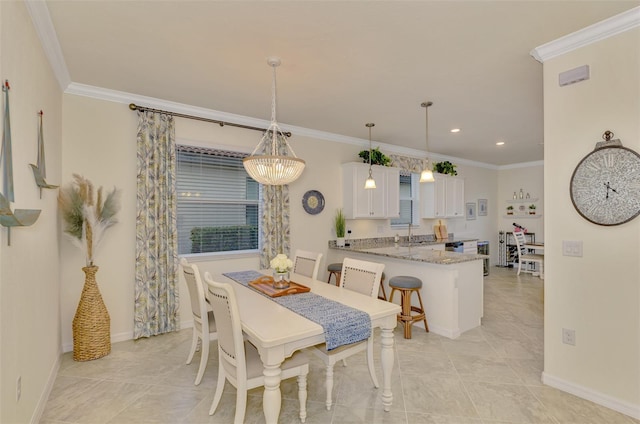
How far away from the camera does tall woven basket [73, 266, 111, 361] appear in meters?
2.98

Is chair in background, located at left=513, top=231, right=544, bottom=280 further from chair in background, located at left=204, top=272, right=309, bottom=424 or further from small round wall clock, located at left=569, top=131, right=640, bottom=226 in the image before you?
chair in background, located at left=204, top=272, right=309, bottom=424

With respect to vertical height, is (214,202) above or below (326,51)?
below

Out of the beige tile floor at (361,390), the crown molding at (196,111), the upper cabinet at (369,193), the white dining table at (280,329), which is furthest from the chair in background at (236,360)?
the upper cabinet at (369,193)

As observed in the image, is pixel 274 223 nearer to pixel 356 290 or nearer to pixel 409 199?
pixel 356 290

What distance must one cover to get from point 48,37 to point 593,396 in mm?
4705

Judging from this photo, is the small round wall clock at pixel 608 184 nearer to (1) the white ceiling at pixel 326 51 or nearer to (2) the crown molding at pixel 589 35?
(2) the crown molding at pixel 589 35

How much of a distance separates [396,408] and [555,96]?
8.74 feet

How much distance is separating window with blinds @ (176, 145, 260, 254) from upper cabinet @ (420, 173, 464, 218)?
3.59 m

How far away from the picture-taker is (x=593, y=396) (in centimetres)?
229

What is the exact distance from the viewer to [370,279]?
2.65m

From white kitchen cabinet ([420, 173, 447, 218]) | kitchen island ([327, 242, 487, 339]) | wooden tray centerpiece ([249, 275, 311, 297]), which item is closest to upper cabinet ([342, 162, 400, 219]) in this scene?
white kitchen cabinet ([420, 173, 447, 218])

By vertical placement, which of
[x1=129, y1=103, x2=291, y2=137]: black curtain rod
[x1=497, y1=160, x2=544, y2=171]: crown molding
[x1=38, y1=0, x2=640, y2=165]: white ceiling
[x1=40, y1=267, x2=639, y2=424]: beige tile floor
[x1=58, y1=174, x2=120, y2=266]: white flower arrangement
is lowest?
[x1=40, y1=267, x2=639, y2=424]: beige tile floor

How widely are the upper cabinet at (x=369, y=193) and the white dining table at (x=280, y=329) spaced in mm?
2584

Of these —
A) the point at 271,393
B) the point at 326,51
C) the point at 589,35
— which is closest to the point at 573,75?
the point at 589,35
